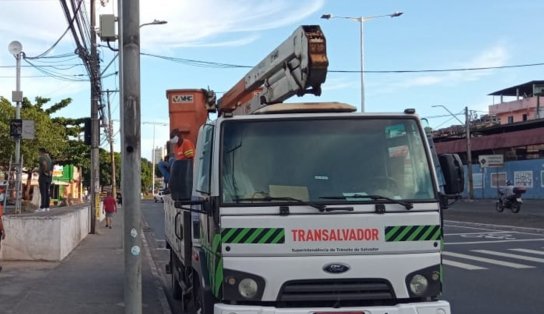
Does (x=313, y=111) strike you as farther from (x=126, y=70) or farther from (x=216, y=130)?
(x=126, y=70)

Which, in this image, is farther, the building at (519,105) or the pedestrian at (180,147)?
the building at (519,105)

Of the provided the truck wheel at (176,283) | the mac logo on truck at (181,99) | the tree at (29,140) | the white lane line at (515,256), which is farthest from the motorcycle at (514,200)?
the mac logo on truck at (181,99)

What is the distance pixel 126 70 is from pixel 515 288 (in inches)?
277

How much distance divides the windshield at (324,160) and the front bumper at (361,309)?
0.86 metres

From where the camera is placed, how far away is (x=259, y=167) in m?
5.54

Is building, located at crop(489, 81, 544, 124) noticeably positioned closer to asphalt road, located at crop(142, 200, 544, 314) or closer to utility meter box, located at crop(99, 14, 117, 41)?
asphalt road, located at crop(142, 200, 544, 314)

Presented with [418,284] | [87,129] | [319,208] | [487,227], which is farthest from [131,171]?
[487,227]

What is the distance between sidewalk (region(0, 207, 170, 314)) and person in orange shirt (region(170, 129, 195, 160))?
2122 millimetres

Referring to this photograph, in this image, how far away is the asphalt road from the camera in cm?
903

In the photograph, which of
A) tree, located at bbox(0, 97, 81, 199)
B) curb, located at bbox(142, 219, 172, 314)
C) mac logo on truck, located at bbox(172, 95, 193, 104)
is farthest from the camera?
tree, located at bbox(0, 97, 81, 199)

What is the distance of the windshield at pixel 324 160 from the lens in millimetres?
5457

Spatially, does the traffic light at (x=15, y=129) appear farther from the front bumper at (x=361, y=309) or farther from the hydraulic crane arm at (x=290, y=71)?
the front bumper at (x=361, y=309)

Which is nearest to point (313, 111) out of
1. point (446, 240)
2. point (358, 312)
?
point (358, 312)

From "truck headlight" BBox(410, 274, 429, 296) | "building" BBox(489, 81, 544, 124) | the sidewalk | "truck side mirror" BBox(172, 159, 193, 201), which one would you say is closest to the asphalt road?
the sidewalk
